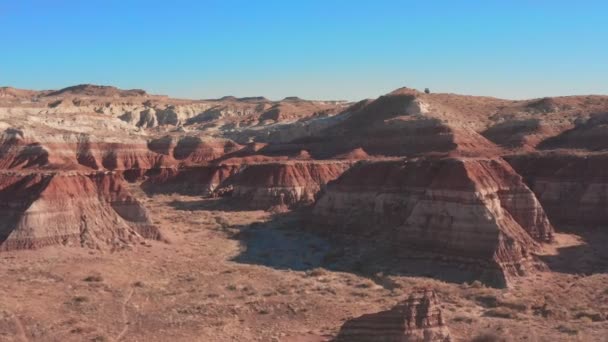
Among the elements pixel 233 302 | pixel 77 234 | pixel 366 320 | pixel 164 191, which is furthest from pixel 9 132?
pixel 366 320

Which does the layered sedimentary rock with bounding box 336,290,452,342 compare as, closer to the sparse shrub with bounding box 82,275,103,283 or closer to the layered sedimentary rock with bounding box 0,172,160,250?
the sparse shrub with bounding box 82,275,103,283

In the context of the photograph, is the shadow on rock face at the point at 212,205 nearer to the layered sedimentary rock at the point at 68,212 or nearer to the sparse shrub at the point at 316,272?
the layered sedimentary rock at the point at 68,212

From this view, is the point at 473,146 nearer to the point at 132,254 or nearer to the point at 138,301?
the point at 132,254

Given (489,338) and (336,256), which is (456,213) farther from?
(489,338)

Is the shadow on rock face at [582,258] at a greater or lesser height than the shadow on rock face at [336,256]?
greater

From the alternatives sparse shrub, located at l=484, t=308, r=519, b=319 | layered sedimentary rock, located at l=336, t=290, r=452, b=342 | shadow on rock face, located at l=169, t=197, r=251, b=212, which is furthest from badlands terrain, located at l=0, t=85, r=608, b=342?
shadow on rock face, located at l=169, t=197, r=251, b=212

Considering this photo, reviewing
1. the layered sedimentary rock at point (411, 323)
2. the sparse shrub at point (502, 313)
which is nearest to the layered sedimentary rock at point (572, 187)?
the sparse shrub at point (502, 313)

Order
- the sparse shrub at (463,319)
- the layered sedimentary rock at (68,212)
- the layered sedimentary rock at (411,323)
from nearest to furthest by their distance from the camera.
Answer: the layered sedimentary rock at (411,323) < the sparse shrub at (463,319) < the layered sedimentary rock at (68,212)
